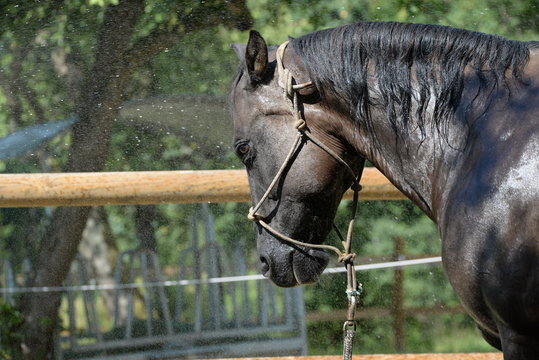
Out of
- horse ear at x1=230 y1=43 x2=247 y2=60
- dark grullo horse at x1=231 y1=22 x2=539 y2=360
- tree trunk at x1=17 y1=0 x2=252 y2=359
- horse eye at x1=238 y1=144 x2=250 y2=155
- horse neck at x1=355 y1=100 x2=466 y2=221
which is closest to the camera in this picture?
dark grullo horse at x1=231 y1=22 x2=539 y2=360

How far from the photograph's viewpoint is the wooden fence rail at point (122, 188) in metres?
3.75

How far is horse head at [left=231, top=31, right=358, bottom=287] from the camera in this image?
2.39 metres

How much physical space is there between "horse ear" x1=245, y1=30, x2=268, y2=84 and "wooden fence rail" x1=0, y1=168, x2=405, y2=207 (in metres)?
1.36

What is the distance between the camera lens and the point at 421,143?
7.28ft

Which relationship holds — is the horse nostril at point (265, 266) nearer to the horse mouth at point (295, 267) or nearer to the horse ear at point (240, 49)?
the horse mouth at point (295, 267)

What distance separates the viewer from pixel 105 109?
232 inches

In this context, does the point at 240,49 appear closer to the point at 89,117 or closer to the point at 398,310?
the point at 89,117

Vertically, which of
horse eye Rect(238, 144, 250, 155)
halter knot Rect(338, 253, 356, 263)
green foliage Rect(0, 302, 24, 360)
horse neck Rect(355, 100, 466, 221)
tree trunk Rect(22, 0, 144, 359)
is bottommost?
green foliage Rect(0, 302, 24, 360)

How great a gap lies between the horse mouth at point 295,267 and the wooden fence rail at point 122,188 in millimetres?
1223

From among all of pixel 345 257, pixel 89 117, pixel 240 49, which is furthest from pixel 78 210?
pixel 345 257

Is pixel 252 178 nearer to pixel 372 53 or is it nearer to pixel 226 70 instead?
pixel 372 53

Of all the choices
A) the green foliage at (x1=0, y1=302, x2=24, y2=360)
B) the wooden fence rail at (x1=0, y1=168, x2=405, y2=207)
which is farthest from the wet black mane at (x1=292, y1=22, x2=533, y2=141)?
the green foliage at (x1=0, y1=302, x2=24, y2=360)

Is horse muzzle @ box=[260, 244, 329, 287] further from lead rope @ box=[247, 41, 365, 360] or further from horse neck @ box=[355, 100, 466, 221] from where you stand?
horse neck @ box=[355, 100, 466, 221]

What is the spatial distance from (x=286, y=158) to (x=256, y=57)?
32cm
